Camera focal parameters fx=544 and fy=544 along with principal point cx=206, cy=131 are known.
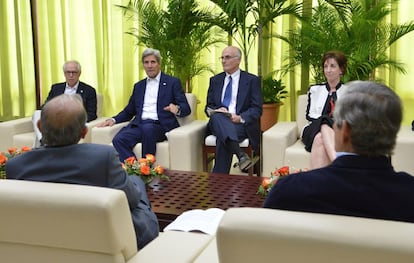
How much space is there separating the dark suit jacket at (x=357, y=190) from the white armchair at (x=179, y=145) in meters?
3.02

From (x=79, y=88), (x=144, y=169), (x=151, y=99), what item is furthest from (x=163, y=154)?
(x=144, y=169)

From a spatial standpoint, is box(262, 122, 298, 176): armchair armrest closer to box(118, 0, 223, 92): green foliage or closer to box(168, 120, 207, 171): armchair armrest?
box(168, 120, 207, 171): armchair armrest

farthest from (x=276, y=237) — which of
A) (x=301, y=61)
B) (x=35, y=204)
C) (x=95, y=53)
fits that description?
(x=95, y=53)

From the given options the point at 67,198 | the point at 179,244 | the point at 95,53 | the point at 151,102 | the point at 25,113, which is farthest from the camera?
the point at 25,113

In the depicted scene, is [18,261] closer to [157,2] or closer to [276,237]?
[276,237]

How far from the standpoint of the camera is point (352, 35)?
Result: 17.0 feet

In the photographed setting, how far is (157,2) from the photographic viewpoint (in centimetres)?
670

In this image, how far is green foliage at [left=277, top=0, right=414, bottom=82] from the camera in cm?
510

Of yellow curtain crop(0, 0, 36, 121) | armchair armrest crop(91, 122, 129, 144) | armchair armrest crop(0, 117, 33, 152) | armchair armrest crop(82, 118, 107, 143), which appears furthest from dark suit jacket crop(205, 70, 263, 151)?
yellow curtain crop(0, 0, 36, 121)

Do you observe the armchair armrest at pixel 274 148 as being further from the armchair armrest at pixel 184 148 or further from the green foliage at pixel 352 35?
the green foliage at pixel 352 35

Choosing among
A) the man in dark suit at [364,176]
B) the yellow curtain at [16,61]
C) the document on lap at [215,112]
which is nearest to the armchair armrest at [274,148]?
the document on lap at [215,112]

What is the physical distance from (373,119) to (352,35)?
12.5 feet

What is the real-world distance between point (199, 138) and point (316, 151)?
1173 mm

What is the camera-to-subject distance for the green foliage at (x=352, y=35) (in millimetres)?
5098
